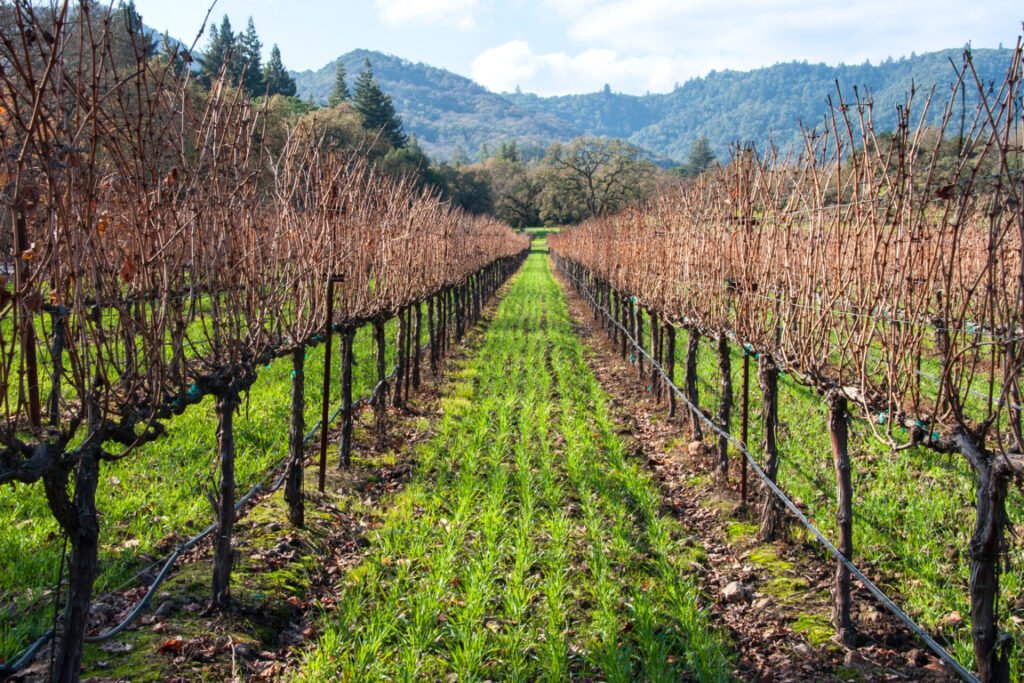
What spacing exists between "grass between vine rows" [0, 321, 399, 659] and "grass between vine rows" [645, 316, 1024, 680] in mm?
5091

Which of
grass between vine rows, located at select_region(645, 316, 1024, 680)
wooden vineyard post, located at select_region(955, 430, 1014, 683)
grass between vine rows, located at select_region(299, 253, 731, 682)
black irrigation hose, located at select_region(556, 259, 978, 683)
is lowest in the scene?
grass between vine rows, located at select_region(299, 253, 731, 682)

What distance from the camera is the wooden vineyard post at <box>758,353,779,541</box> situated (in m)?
6.70

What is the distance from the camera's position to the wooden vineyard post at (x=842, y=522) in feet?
16.9

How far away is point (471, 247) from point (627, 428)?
40.9 ft

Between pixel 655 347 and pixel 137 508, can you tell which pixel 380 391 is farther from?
pixel 655 347

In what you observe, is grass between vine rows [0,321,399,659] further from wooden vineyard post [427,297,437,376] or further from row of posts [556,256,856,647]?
row of posts [556,256,856,647]

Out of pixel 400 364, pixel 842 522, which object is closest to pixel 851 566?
pixel 842 522

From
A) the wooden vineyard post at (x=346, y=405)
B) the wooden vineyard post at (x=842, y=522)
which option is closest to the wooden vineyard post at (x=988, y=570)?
the wooden vineyard post at (x=842, y=522)

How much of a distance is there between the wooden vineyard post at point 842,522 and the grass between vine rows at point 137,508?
4505 millimetres

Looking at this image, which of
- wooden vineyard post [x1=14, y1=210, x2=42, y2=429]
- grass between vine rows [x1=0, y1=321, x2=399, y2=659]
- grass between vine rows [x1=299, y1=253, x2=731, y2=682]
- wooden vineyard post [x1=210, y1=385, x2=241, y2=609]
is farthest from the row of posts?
wooden vineyard post [x1=14, y1=210, x2=42, y2=429]

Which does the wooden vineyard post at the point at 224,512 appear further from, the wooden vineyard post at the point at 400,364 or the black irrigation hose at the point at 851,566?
the wooden vineyard post at the point at 400,364

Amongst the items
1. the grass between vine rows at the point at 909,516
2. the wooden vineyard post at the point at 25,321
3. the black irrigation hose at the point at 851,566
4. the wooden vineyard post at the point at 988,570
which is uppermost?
the wooden vineyard post at the point at 25,321

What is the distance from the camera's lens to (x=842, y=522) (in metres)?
5.40

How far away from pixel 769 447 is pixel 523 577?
2.55m
